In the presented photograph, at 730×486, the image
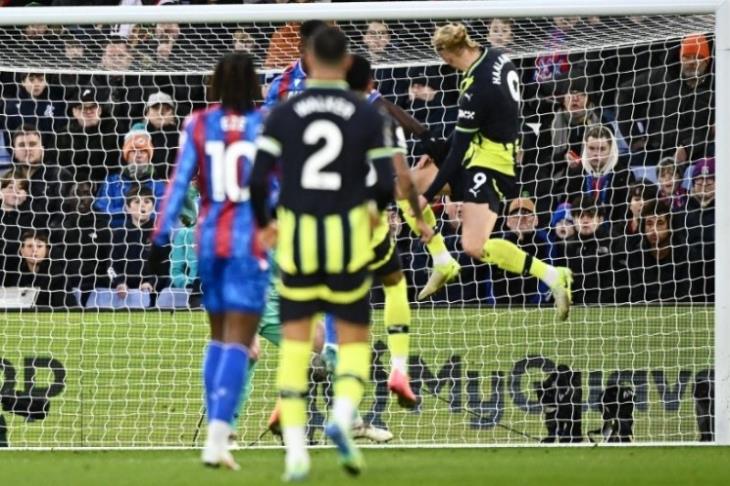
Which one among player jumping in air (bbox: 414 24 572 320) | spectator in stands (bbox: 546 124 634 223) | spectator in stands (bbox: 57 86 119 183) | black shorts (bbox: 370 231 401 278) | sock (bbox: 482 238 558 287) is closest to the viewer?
black shorts (bbox: 370 231 401 278)

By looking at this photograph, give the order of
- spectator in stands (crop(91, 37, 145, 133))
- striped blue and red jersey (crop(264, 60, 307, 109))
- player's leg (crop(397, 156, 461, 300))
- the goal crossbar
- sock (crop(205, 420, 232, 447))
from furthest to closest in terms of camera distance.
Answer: spectator in stands (crop(91, 37, 145, 133)) < player's leg (crop(397, 156, 461, 300)) < the goal crossbar < striped blue and red jersey (crop(264, 60, 307, 109)) < sock (crop(205, 420, 232, 447))

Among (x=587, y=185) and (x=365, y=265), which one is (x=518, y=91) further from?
(x=365, y=265)

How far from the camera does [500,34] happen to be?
1221cm

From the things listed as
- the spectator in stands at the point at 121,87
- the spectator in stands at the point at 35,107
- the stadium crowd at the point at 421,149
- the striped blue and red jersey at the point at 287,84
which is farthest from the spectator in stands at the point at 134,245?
the striped blue and red jersey at the point at 287,84

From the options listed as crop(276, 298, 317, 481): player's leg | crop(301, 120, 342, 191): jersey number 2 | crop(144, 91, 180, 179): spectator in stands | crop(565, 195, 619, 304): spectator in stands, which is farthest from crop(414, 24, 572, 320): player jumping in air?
crop(276, 298, 317, 481): player's leg

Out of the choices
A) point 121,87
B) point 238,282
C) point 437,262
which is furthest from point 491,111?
point 238,282

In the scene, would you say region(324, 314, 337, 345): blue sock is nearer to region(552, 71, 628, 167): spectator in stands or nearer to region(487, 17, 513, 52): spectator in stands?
region(552, 71, 628, 167): spectator in stands

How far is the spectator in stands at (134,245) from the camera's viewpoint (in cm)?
1239

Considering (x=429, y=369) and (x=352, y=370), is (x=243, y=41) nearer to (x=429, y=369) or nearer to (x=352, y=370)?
(x=429, y=369)

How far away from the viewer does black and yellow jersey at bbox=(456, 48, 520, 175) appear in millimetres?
11156

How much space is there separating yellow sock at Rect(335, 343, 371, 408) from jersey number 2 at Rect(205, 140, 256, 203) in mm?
1034

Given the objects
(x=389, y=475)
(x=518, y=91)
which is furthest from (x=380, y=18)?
(x=389, y=475)

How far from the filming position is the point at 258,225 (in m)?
7.92

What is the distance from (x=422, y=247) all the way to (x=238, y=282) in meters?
4.75
